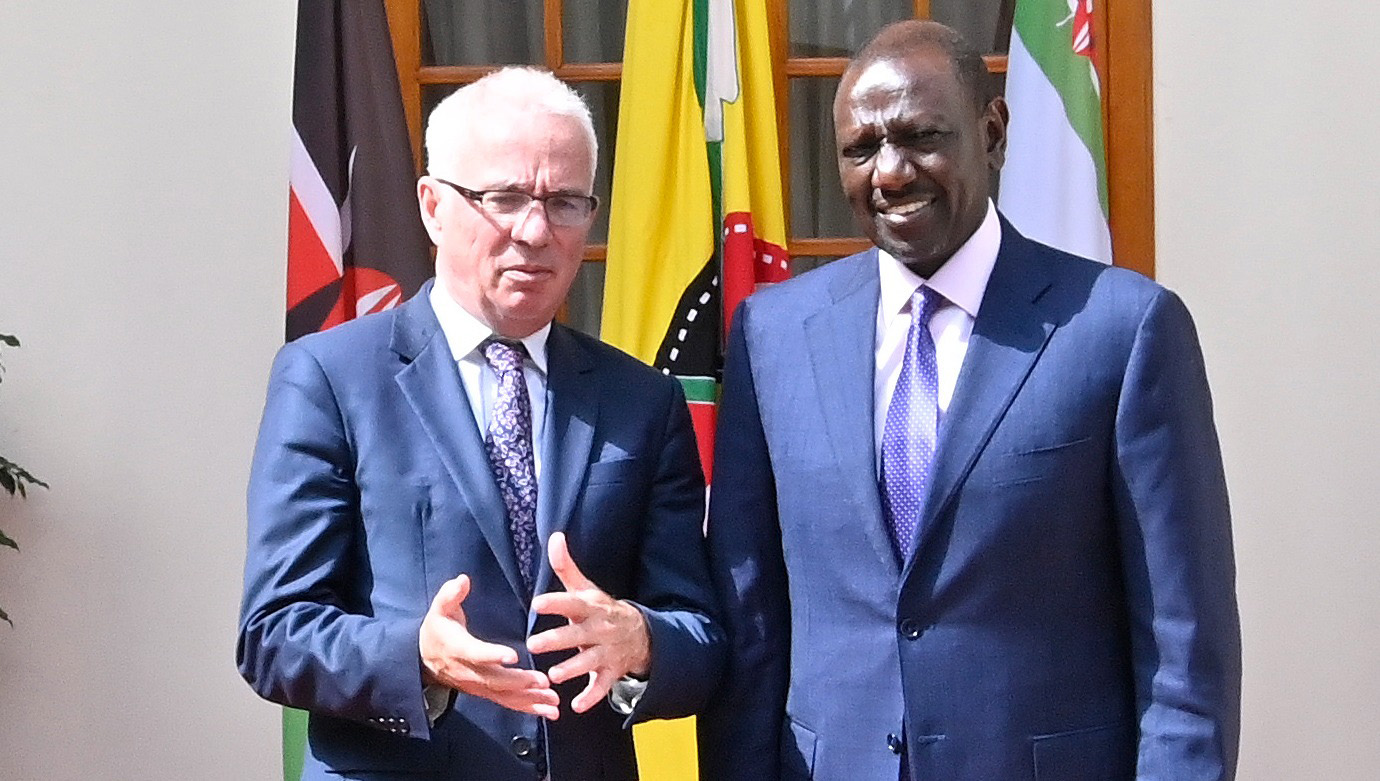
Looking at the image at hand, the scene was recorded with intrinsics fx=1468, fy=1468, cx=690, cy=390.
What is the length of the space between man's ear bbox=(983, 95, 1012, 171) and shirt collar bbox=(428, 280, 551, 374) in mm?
617

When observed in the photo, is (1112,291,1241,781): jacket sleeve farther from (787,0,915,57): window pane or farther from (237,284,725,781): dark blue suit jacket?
(787,0,915,57): window pane

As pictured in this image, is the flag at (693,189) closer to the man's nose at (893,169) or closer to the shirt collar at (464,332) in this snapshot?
the shirt collar at (464,332)

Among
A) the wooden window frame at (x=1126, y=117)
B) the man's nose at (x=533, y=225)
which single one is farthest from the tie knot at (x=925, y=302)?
the wooden window frame at (x=1126, y=117)

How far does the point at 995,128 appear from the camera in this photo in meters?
1.86

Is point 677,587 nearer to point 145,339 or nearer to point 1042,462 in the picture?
point 1042,462

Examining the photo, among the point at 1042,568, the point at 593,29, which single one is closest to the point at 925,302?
the point at 1042,568

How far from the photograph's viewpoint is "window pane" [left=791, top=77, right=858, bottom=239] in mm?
3707

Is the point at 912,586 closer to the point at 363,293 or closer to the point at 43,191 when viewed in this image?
the point at 363,293

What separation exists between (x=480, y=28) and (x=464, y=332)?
202cm

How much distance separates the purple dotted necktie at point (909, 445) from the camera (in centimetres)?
176

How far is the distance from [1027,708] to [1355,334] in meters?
2.15

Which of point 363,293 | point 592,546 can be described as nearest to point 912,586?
point 592,546

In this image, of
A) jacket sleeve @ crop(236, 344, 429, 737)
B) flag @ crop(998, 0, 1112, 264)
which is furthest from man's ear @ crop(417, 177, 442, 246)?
flag @ crop(998, 0, 1112, 264)

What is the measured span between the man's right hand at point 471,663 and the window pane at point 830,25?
236cm
